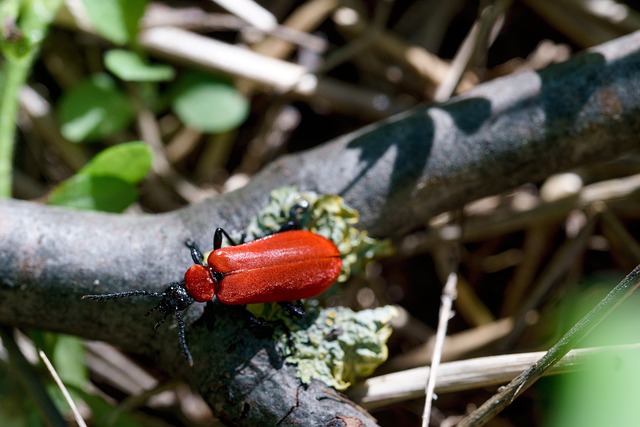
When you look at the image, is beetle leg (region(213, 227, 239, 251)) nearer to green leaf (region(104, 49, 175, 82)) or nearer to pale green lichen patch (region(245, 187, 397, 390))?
pale green lichen patch (region(245, 187, 397, 390))

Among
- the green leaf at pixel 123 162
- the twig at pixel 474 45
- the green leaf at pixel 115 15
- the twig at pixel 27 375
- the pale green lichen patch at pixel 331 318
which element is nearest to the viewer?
the pale green lichen patch at pixel 331 318

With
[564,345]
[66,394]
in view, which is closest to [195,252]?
[66,394]

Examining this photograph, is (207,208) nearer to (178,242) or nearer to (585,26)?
(178,242)

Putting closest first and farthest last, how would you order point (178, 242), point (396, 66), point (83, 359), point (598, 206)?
point (178, 242), point (83, 359), point (598, 206), point (396, 66)

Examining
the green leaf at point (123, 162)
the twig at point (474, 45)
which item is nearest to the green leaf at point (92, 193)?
the green leaf at point (123, 162)

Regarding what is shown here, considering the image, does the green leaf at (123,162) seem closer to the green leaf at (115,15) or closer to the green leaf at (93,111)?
the green leaf at (93,111)

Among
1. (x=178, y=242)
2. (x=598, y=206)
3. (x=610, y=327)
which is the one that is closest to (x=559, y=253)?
(x=598, y=206)

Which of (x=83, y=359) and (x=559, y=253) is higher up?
(x=559, y=253)

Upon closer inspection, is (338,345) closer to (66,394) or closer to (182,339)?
(182,339)
